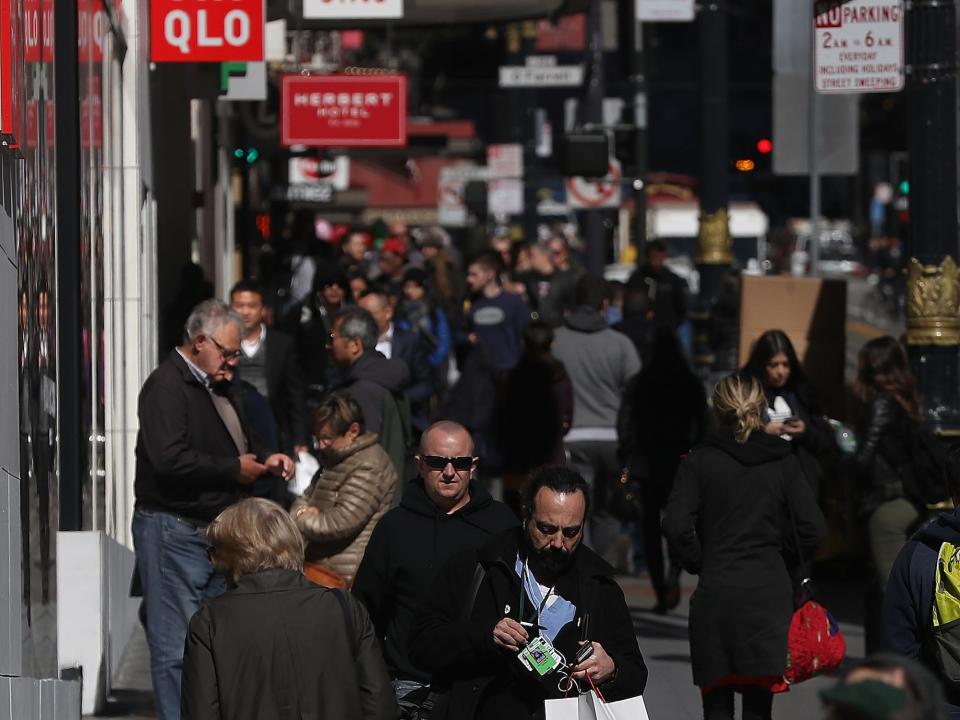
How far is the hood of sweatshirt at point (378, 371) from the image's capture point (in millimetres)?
10383

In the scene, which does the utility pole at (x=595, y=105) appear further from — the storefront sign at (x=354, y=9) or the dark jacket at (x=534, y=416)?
the dark jacket at (x=534, y=416)

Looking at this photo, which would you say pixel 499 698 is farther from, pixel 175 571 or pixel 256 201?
pixel 256 201

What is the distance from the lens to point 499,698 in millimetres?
5586

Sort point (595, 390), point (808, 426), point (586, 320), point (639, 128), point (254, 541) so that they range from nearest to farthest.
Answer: point (254, 541) → point (808, 426) → point (595, 390) → point (586, 320) → point (639, 128)

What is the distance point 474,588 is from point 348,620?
39cm

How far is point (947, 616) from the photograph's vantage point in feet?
18.1

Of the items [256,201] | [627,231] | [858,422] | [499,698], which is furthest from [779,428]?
[627,231]

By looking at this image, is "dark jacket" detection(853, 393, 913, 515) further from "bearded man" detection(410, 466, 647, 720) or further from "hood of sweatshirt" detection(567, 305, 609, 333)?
"bearded man" detection(410, 466, 647, 720)

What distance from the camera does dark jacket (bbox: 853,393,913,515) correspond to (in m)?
9.98

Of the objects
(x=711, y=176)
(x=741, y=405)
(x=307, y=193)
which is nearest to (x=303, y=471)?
(x=741, y=405)

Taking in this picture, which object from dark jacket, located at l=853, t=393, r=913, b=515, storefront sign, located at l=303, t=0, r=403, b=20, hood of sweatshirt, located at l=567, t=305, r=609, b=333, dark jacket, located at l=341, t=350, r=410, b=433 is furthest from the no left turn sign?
dark jacket, located at l=853, t=393, r=913, b=515

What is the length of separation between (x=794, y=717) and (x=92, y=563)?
3.25 metres

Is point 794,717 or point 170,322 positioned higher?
point 170,322

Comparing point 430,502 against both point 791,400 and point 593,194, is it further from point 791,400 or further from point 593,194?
point 593,194
